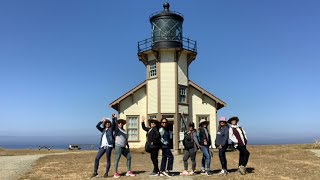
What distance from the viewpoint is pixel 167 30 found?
25.9 metres

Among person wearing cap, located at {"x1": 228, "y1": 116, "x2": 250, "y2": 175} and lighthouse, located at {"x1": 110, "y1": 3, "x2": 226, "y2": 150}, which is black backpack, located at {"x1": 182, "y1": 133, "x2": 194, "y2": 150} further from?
lighthouse, located at {"x1": 110, "y1": 3, "x2": 226, "y2": 150}

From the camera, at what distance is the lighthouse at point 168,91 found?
25.4m

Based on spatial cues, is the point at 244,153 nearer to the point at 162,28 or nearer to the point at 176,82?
the point at 176,82

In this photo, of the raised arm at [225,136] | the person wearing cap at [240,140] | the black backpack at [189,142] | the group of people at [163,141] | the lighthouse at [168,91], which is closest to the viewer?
the group of people at [163,141]

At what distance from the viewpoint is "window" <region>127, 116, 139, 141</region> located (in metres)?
27.0

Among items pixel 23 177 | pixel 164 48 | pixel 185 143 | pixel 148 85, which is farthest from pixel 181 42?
pixel 23 177

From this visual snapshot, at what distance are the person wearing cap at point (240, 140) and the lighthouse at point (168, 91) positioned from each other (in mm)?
13041

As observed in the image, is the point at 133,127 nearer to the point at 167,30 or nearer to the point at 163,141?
the point at 167,30

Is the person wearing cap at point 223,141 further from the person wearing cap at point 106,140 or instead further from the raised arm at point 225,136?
the person wearing cap at point 106,140

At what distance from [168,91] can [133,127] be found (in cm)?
423

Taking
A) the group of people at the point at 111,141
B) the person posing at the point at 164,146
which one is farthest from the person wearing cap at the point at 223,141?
the group of people at the point at 111,141

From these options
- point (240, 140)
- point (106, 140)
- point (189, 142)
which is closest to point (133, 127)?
point (189, 142)

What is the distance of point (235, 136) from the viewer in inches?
460

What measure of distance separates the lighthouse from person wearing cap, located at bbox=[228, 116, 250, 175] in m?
13.0
